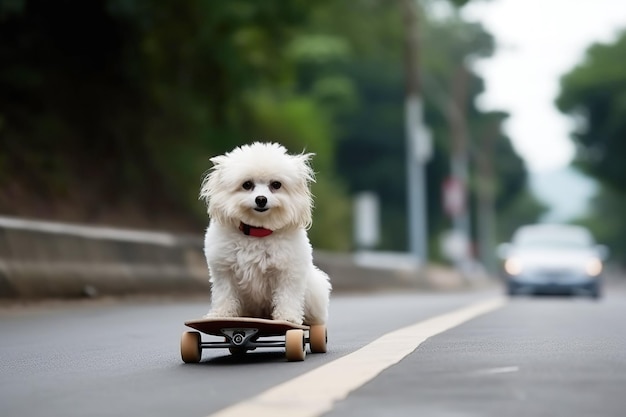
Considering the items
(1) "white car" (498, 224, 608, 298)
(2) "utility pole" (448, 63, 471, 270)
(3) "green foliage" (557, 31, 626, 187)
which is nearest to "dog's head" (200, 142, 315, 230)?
(1) "white car" (498, 224, 608, 298)

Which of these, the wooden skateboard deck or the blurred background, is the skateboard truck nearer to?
the wooden skateboard deck

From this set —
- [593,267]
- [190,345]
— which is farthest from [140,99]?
[190,345]

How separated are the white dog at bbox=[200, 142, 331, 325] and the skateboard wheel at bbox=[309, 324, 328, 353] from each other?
46cm

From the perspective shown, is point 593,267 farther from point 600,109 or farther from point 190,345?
point 600,109

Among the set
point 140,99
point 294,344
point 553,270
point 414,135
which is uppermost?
point 414,135

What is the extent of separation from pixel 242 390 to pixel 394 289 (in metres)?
27.3

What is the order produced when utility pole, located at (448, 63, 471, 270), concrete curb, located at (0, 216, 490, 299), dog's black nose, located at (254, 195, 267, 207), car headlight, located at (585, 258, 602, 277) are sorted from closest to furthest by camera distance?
dog's black nose, located at (254, 195, 267, 207) → concrete curb, located at (0, 216, 490, 299) → car headlight, located at (585, 258, 602, 277) → utility pole, located at (448, 63, 471, 270)

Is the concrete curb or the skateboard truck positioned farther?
the concrete curb

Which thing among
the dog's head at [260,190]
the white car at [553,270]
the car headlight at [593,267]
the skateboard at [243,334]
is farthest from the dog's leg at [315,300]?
the car headlight at [593,267]

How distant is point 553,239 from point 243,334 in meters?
22.3

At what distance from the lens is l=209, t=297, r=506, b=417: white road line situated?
23.0ft

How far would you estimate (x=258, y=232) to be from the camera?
369 inches

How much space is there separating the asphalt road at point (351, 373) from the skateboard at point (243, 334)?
11 cm

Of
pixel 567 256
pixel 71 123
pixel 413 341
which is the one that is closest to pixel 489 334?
pixel 413 341
